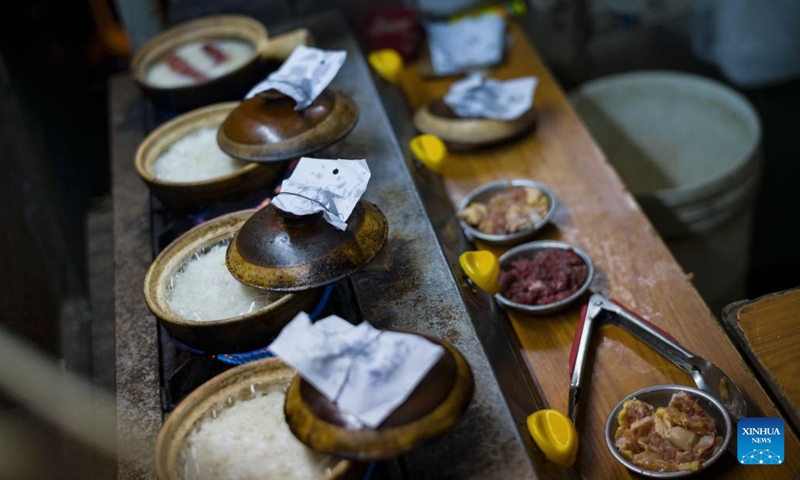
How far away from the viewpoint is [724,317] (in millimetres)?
2184

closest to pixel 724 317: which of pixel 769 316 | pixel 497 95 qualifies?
pixel 769 316

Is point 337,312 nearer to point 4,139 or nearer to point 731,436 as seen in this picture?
point 731,436

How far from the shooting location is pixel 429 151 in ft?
10.6

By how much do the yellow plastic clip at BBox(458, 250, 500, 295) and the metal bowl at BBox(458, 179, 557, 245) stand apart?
47cm

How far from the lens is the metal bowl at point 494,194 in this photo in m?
3.00

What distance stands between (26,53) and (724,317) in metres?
4.19

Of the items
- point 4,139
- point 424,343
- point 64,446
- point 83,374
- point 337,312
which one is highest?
point 424,343

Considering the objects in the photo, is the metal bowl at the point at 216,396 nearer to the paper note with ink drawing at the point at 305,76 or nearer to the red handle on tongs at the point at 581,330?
the red handle on tongs at the point at 581,330

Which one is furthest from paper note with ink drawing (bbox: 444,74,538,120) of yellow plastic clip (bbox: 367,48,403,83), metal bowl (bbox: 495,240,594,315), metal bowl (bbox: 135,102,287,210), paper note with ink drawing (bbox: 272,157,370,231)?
paper note with ink drawing (bbox: 272,157,370,231)

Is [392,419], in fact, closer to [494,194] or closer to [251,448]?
[251,448]

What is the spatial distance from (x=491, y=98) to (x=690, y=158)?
1.29m

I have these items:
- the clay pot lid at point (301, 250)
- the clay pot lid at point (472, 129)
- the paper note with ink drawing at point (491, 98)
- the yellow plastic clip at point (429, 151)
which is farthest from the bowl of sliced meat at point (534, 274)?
the paper note with ink drawing at point (491, 98)

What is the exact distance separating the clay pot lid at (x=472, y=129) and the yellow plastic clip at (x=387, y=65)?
0.38 meters

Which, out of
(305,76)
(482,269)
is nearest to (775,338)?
(482,269)
